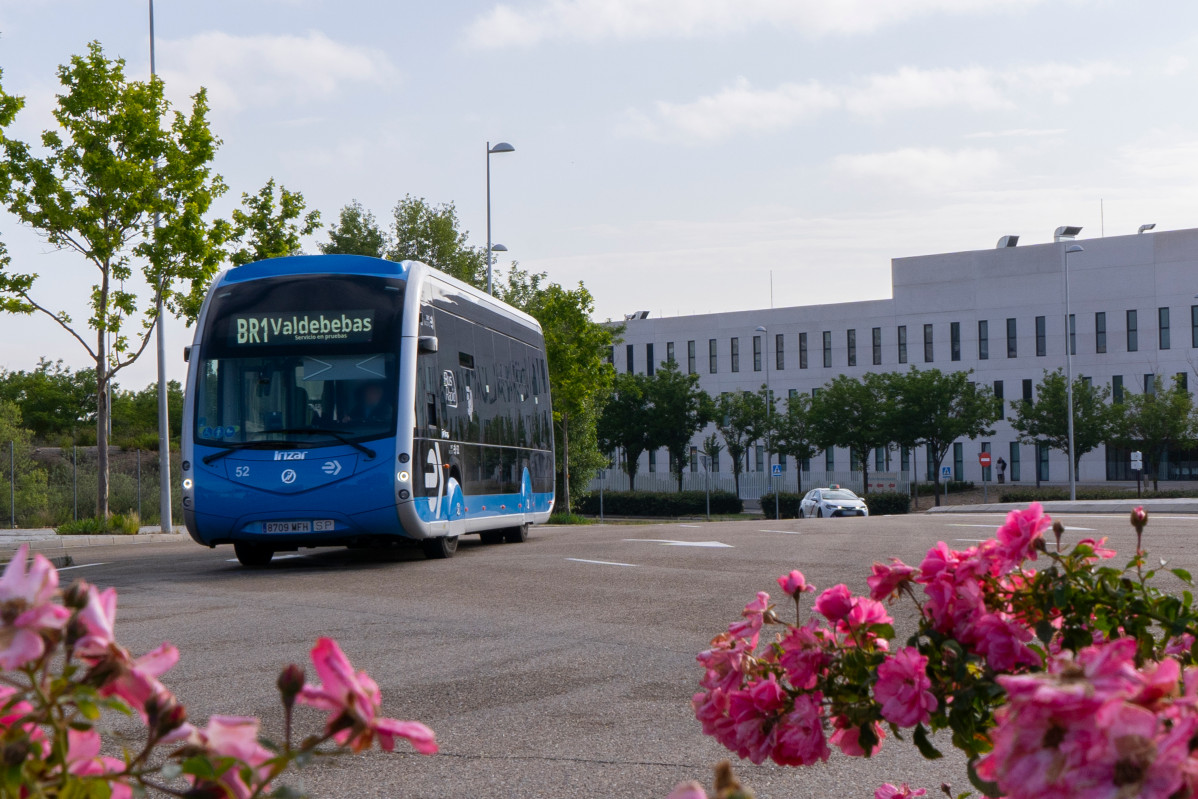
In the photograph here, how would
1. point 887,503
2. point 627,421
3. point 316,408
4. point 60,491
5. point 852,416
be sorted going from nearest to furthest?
1. point 316,408
2. point 60,491
3. point 887,503
4. point 852,416
5. point 627,421

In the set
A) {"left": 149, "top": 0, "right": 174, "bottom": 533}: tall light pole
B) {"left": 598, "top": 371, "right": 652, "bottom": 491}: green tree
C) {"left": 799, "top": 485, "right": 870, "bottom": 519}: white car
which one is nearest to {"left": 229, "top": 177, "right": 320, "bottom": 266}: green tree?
{"left": 149, "top": 0, "right": 174, "bottom": 533}: tall light pole

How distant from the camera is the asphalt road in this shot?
502 centimetres

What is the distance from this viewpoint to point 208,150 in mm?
25688

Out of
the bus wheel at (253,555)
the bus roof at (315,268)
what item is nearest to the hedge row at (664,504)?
the bus wheel at (253,555)

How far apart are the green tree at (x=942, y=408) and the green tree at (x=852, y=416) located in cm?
156

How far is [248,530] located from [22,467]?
19.1 meters

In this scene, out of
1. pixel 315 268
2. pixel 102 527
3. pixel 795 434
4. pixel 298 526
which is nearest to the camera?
pixel 298 526

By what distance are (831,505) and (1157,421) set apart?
2141cm

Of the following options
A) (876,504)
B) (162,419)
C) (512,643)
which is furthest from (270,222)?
(876,504)

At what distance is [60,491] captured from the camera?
30859 millimetres

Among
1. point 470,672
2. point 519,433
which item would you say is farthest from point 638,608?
point 519,433

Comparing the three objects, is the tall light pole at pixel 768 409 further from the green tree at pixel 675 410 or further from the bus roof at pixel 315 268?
the bus roof at pixel 315 268

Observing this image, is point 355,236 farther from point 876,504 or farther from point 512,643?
point 512,643

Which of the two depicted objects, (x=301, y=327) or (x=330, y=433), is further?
(x=301, y=327)
